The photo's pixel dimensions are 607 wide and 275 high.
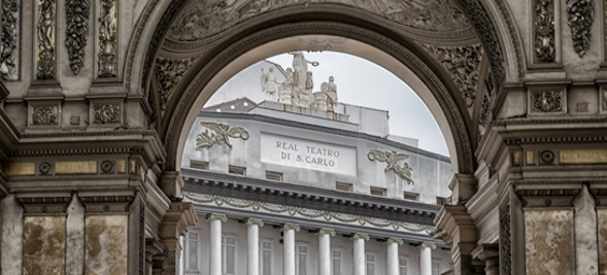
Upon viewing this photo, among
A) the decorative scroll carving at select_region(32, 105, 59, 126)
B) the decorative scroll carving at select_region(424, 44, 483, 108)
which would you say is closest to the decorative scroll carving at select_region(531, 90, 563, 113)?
the decorative scroll carving at select_region(424, 44, 483, 108)

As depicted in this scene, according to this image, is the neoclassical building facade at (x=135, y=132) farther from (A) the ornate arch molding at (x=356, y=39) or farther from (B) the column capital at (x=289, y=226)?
(B) the column capital at (x=289, y=226)

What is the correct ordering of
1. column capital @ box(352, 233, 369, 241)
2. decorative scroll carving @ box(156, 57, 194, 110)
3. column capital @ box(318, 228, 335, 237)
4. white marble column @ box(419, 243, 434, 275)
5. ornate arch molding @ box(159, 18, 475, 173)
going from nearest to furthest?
1. decorative scroll carving @ box(156, 57, 194, 110)
2. ornate arch molding @ box(159, 18, 475, 173)
3. column capital @ box(318, 228, 335, 237)
4. column capital @ box(352, 233, 369, 241)
5. white marble column @ box(419, 243, 434, 275)

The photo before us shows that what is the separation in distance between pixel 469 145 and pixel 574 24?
6974mm

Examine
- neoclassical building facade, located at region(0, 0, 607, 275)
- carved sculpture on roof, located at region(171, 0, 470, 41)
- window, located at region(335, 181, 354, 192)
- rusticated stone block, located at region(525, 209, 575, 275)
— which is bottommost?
rusticated stone block, located at region(525, 209, 575, 275)

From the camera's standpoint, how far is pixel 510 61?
32094mm

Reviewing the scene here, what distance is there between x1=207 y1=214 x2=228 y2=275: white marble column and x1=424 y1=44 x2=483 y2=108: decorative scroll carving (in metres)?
40.5

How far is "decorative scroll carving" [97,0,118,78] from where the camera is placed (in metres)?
32.1

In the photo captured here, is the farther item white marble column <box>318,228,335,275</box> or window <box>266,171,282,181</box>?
white marble column <box>318,228,335,275</box>

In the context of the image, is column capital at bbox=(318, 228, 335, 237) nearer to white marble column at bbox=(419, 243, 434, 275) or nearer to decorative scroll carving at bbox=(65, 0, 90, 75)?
white marble column at bbox=(419, 243, 434, 275)

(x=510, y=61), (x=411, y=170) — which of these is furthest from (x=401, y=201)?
(x=510, y=61)

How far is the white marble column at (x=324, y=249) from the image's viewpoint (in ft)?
271

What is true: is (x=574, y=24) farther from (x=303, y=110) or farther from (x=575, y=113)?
(x=303, y=110)

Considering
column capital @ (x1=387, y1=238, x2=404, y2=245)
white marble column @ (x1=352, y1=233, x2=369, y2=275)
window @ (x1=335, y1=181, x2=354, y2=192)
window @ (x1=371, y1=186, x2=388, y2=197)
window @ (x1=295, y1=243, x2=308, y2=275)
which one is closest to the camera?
window @ (x1=295, y1=243, x2=308, y2=275)

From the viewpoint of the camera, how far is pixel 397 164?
88.9 meters
